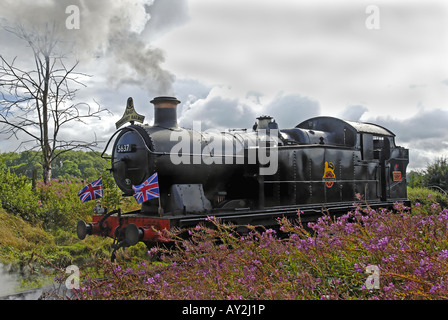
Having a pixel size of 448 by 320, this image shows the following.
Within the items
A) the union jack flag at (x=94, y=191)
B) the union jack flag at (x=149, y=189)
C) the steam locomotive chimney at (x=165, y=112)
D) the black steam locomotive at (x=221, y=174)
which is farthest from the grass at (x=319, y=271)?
the union jack flag at (x=94, y=191)

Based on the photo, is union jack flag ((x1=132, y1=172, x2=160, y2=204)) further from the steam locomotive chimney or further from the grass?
the grass

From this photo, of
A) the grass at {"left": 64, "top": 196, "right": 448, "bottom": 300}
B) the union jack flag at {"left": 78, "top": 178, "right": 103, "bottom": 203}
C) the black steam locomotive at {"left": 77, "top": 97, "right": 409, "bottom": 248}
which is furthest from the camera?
the union jack flag at {"left": 78, "top": 178, "right": 103, "bottom": 203}

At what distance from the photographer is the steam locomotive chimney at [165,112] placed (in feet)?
25.3

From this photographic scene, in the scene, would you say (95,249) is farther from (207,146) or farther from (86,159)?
(86,159)

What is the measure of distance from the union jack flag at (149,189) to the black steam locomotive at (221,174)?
264 mm

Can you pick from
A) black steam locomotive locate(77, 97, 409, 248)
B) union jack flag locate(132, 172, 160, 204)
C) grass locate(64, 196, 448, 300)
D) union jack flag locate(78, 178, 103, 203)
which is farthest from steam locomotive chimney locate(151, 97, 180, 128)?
grass locate(64, 196, 448, 300)

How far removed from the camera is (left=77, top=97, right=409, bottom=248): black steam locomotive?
23.4 ft

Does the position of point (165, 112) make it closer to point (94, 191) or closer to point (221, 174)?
point (221, 174)

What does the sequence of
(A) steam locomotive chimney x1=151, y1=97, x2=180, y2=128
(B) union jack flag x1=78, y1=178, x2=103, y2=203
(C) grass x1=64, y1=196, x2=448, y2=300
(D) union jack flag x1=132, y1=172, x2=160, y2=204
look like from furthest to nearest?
1. (B) union jack flag x1=78, y1=178, x2=103, y2=203
2. (A) steam locomotive chimney x1=151, y1=97, x2=180, y2=128
3. (D) union jack flag x1=132, y1=172, x2=160, y2=204
4. (C) grass x1=64, y1=196, x2=448, y2=300

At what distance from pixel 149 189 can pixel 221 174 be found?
5.30ft

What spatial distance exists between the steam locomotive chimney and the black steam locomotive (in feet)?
0.06

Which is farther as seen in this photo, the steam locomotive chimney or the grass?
the steam locomotive chimney
